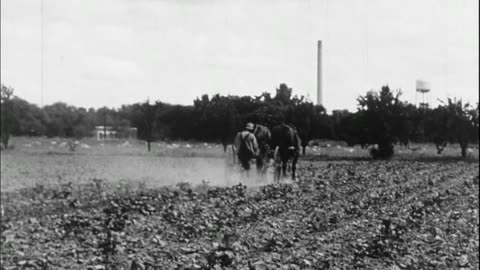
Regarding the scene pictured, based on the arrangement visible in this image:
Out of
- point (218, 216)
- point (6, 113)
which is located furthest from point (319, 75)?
point (218, 216)

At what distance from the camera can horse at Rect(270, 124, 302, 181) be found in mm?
2652

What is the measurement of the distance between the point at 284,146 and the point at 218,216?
1688 mm

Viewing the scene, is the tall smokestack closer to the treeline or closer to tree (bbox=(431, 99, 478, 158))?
the treeline

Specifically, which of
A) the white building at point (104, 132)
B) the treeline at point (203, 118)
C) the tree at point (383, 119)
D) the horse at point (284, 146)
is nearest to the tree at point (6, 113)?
the treeline at point (203, 118)

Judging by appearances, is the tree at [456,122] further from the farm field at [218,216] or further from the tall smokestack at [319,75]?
the tall smokestack at [319,75]

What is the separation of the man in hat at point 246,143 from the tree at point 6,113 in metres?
0.85

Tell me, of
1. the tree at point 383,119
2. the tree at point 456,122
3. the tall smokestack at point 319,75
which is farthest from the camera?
the tree at point 456,122

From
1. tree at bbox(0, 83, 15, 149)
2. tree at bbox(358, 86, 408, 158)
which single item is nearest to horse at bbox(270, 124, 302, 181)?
tree at bbox(358, 86, 408, 158)

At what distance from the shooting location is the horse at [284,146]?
265 centimetres

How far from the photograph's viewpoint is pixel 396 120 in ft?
9.52

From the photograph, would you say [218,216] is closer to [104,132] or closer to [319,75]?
[104,132]

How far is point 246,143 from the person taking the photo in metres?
2.54

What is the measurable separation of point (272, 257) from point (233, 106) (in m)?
1.27

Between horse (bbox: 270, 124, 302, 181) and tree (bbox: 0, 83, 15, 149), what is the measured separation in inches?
39.7
